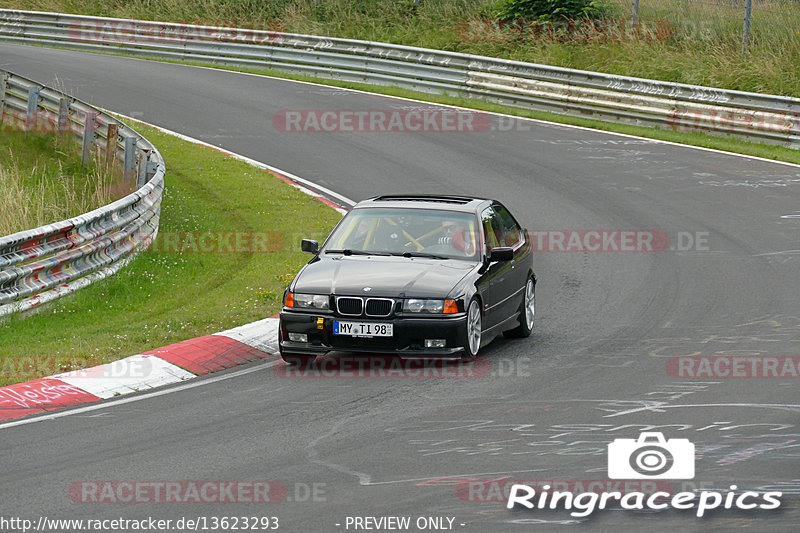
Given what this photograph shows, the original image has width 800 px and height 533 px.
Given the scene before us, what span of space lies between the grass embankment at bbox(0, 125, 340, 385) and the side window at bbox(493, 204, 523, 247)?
2.67m

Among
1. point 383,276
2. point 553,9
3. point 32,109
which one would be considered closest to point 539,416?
point 383,276

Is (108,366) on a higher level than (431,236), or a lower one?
lower

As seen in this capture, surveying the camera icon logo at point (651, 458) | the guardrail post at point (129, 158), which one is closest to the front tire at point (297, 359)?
the camera icon logo at point (651, 458)

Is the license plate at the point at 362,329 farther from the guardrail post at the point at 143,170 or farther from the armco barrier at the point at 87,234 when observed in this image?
the guardrail post at the point at 143,170

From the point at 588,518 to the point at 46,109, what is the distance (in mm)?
17875

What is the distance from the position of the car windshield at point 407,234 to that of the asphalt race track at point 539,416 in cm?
116

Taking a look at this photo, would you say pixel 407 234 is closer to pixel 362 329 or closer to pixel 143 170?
pixel 362 329

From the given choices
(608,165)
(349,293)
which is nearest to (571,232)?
(608,165)

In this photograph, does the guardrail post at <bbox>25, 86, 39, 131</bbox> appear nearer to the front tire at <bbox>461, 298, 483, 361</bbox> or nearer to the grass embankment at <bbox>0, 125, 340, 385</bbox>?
the grass embankment at <bbox>0, 125, 340, 385</bbox>

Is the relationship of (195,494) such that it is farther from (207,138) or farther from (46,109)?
(207,138)

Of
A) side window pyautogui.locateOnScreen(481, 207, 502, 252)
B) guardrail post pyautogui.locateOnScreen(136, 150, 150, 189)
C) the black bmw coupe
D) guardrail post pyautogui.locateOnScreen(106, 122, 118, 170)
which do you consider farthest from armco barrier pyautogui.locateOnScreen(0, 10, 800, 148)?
the black bmw coupe

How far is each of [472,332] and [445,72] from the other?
1957 centimetres

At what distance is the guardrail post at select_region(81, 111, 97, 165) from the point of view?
20141 millimetres

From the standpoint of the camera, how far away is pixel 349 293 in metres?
10.9
